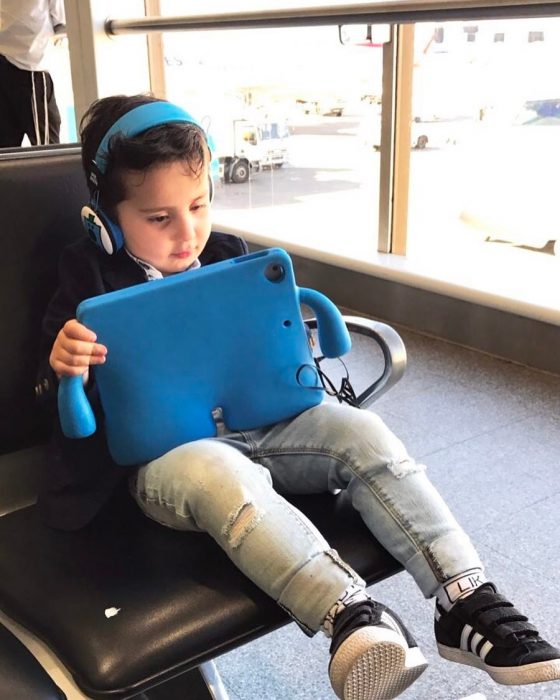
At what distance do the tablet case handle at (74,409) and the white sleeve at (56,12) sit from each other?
231cm

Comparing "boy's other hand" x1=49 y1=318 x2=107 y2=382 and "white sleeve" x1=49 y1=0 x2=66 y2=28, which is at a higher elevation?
"white sleeve" x1=49 y1=0 x2=66 y2=28

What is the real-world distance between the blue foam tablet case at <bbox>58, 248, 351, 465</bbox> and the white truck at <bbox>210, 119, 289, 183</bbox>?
2.99m

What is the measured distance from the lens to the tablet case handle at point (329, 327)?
1125 millimetres

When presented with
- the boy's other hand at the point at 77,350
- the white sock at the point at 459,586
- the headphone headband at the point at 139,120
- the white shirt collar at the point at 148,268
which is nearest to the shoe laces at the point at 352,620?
the white sock at the point at 459,586

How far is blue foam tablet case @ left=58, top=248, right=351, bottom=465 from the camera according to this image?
0.97 meters

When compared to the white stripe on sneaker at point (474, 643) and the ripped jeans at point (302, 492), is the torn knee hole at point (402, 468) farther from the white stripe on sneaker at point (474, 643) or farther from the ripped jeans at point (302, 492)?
the white stripe on sneaker at point (474, 643)

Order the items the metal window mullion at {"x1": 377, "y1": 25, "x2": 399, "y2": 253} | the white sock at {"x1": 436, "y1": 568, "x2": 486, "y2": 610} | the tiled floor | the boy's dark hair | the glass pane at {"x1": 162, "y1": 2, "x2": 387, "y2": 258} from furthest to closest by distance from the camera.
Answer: the glass pane at {"x1": 162, "y1": 2, "x2": 387, "y2": 258} → the metal window mullion at {"x1": 377, "y1": 25, "x2": 399, "y2": 253} → the tiled floor → the boy's dark hair → the white sock at {"x1": 436, "y1": 568, "x2": 486, "y2": 610}

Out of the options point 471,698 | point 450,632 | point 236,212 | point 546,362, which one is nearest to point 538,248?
point 546,362

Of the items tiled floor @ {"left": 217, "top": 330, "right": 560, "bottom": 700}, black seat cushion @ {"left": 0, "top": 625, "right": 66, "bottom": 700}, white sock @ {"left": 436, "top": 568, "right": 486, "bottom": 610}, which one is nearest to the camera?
black seat cushion @ {"left": 0, "top": 625, "right": 66, "bottom": 700}

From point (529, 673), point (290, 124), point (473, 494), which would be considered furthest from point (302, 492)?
point (290, 124)

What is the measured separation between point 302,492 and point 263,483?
0.15 metres

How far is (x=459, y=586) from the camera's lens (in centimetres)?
97

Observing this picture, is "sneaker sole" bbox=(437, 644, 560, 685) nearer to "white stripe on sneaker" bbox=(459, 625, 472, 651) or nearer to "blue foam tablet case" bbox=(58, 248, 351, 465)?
"white stripe on sneaker" bbox=(459, 625, 472, 651)

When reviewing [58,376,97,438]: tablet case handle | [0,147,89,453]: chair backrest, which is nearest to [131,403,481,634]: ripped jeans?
[58,376,97,438]: tablet case handle
